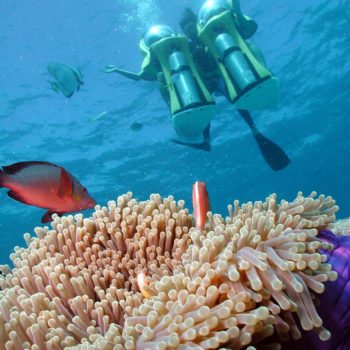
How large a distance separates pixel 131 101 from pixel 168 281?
598 inches

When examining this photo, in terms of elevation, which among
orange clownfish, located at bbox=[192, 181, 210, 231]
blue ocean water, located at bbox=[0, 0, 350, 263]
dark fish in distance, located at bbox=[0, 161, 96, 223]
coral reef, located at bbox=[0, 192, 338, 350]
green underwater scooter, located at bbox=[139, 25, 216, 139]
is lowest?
coral reef, located at bbox=[0, 192, 338, 350]

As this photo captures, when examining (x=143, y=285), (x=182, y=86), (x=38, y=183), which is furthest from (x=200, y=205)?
(x=182, y=86)

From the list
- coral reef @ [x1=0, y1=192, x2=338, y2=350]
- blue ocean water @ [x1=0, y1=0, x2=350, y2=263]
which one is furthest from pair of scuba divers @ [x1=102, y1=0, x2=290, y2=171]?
blue ocean water @ [x1=0, y1=0, x2=350, y2=263]

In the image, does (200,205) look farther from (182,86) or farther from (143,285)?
(182,86)

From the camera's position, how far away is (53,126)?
622 inches

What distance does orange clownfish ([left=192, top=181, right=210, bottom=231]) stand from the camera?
2105mm

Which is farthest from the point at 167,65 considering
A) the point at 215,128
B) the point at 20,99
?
the point at 215,128

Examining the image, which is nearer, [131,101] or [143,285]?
[143,285]

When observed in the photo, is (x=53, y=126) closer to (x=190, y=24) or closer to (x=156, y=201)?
(x=190, y=24)

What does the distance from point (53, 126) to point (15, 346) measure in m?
15.8

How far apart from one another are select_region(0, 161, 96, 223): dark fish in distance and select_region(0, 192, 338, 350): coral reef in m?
0.34

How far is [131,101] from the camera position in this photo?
15766 millimetres

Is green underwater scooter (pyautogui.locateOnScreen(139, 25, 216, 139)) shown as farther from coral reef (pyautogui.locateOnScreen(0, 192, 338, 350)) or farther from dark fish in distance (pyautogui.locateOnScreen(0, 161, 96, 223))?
dark fish in distance (pyautogui.locateOnScreen(0, 161, 96, 223))

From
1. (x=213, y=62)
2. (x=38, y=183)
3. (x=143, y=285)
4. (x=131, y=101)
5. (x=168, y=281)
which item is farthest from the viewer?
(x=131, y=101)
